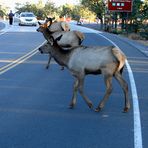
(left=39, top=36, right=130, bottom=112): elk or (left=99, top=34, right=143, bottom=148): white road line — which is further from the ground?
(left=39, top=36, right=130, bottom=112): elk

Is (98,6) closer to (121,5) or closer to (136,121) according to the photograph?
(121,5)

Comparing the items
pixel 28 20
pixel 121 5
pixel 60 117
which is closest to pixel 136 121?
pixel 60 117

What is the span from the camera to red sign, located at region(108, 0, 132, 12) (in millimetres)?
51625

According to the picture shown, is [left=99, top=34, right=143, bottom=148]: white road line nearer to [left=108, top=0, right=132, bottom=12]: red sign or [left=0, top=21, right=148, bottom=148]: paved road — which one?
[left=0, top=21, right=148, bottom=148]: paved road

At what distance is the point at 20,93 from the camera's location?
1241 centimetres

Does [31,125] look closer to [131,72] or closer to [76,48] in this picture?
[76,48]

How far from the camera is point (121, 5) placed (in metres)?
52.2

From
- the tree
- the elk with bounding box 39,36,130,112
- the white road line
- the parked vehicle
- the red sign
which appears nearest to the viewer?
the white road line

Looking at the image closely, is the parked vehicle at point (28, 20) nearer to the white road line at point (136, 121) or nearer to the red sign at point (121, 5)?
the red sign at point (121, 5)

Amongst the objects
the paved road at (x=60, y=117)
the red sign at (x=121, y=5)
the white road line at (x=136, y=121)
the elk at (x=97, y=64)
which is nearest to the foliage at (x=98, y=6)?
the red sign at (x=121, y=5)

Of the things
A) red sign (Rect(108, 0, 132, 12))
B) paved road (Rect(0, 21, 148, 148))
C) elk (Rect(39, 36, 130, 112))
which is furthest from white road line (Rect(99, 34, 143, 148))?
red sign (Rect(108, 0, 132, 12))

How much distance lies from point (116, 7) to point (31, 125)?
146ft

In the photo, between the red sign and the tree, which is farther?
the tree

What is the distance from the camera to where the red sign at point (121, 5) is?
51.6 m
